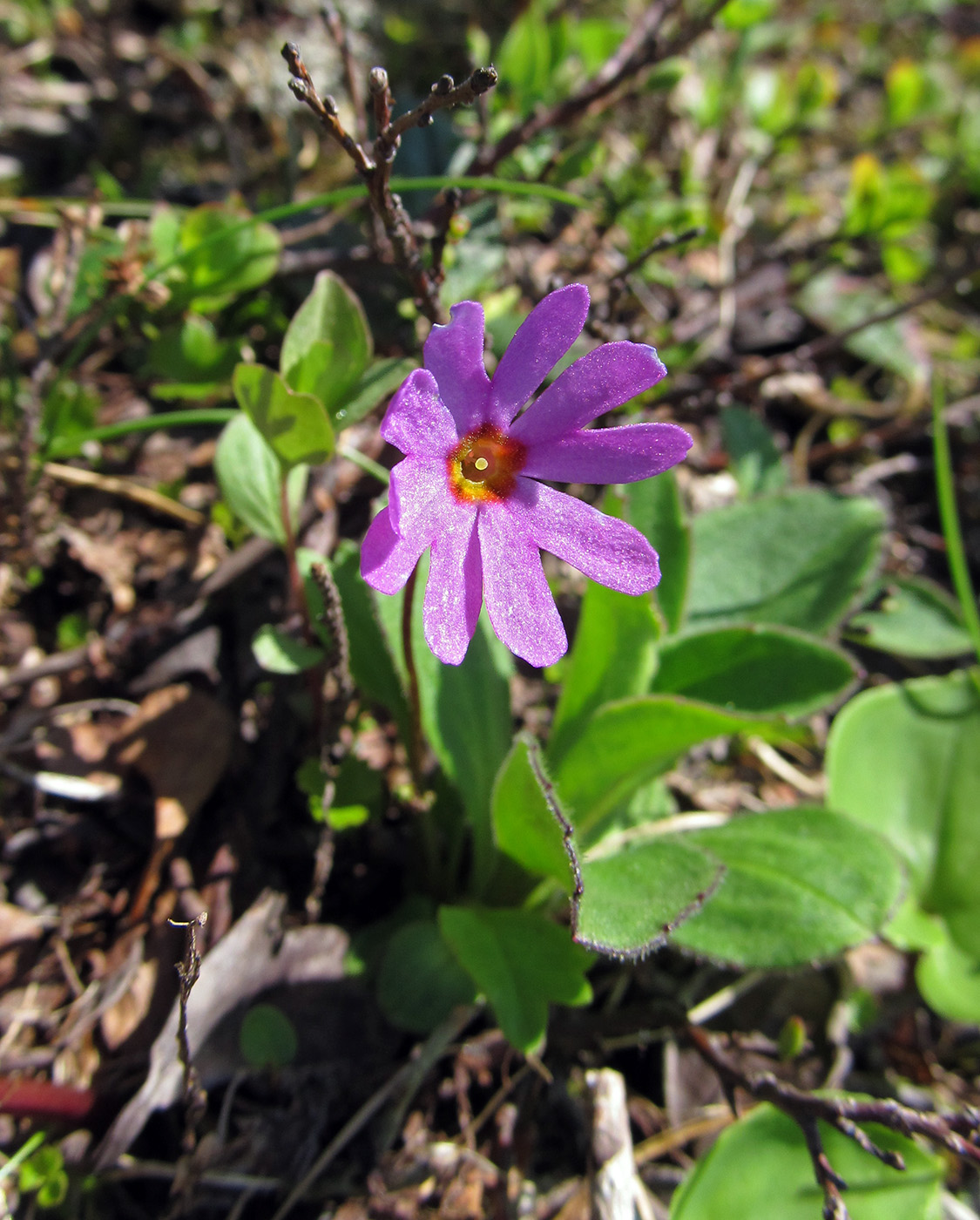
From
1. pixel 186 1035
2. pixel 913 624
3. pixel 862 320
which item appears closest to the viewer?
pixel 186 1035

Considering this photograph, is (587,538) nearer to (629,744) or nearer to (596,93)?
(629,744)

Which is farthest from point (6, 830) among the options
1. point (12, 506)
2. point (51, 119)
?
point (51, 119)

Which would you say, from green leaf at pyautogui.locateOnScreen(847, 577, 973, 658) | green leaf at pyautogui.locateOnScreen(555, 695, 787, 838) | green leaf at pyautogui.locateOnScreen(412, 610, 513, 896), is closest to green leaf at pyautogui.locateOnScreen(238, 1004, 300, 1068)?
green leaf at pyautogui.locateOnScreen(412, 610, 513, 896)

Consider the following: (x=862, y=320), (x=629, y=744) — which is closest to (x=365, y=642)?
(x=629, y=744)

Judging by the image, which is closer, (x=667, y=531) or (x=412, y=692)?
(x=412, y=692)

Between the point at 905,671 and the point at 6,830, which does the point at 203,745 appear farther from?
the point at 905,671

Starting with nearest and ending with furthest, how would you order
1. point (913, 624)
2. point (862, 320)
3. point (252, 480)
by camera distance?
1. point (252, 480)
2. point (913, 624)
3. point (862, 320)

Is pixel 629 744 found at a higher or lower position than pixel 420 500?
lower

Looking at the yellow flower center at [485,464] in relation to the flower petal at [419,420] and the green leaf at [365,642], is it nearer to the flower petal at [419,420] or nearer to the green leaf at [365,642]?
the flower petal at [419,420]
